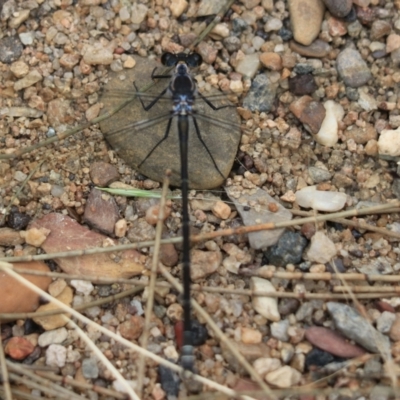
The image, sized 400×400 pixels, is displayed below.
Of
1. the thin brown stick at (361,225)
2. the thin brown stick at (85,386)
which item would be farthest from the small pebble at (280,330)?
the thin brown stick at (85,386)

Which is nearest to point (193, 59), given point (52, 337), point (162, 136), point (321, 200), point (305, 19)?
point (162, 136)

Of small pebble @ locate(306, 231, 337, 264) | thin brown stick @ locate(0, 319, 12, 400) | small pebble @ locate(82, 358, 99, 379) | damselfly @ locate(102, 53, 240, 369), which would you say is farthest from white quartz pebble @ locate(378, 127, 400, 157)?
thin brown stick @ locate(0, 319, 12, 400)

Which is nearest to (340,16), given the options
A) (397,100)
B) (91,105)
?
(397,100)

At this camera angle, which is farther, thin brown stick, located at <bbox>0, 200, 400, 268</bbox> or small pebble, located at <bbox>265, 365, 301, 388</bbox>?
thin brown stick, located at <bbox>0, 200, 400, 268</bbox>

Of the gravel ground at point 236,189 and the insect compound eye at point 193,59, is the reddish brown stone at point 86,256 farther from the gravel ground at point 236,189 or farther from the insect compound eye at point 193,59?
the insect compound eye at point 193,59

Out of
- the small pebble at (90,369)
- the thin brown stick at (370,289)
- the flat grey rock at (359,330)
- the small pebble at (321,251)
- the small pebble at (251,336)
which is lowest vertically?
the small pebble at (90,369)

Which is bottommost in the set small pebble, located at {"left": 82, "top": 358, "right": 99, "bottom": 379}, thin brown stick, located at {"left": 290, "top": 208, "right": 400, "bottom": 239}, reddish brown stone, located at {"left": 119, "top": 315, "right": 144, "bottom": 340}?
small pebble, located at {"left": 82, "top": 358, "right": 99, "bottom": 379}

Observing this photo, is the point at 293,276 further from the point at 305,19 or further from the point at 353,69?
the point at 305,19

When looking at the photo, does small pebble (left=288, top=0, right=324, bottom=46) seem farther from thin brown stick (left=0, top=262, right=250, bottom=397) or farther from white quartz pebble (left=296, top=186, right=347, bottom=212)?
thin brown stick (left=0, top=262, right=250, bottom=397)
